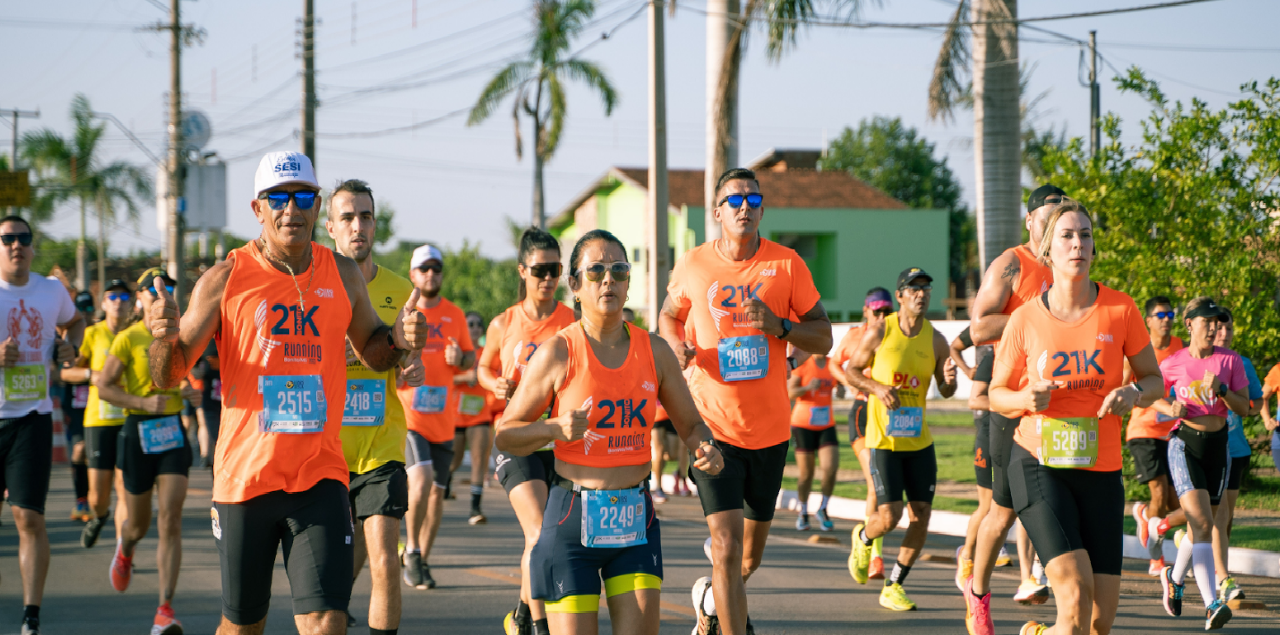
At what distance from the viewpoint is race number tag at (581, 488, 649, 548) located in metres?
4.48

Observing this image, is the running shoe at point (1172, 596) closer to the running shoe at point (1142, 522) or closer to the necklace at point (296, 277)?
the running shoe at point (1142, 522)

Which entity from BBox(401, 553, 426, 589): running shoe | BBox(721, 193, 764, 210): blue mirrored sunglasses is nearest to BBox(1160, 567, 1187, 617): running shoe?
BBox(721, 193, 764, 210): blue mirrored sunglasses

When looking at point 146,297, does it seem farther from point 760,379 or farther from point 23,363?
point 760,379

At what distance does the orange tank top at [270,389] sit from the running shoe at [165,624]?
3.20 metres

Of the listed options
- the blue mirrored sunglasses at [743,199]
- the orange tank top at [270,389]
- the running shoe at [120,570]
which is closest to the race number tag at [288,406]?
the orange tank top at [270,389]

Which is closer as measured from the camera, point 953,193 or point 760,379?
point 760,379

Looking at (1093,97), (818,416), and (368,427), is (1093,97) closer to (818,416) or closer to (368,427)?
(818,416)

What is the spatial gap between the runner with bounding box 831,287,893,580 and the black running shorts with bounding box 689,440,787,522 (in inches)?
102

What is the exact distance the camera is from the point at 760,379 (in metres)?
6.24

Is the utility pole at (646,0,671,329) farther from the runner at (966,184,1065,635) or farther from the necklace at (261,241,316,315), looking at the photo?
the necklace at (261,241,316,315)

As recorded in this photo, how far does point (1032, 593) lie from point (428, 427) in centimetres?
441

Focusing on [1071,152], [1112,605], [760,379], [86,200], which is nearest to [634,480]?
[760,379]

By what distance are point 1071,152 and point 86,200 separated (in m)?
61.2

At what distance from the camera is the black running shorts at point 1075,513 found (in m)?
5.27
